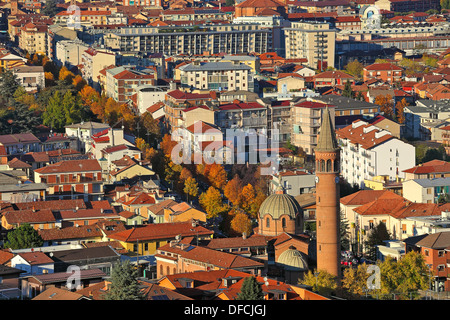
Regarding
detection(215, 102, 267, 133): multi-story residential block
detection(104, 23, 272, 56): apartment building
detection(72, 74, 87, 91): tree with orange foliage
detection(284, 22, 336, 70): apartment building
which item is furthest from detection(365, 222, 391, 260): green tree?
detection(104, 23, 272, 56): apartment building

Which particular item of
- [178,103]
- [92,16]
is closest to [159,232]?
[178,103]

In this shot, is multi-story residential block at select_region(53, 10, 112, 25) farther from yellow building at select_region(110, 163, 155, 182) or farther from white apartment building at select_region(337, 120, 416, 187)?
yellow building at select_region(110, 163, 155, 182)

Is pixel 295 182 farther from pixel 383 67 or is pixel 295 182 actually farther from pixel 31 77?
pixel 383 67

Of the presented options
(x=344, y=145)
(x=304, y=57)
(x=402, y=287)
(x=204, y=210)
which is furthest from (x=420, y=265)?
(x=304, y=57)

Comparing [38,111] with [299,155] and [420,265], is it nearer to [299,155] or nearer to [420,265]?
[299,155]

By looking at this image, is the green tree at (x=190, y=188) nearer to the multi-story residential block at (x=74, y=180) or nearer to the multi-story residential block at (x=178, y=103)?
the multi-story residential block at (x=74, y=180)

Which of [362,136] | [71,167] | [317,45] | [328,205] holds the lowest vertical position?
[317,45]

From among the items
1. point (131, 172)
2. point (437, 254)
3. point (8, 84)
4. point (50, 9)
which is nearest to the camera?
point (437, 254)
